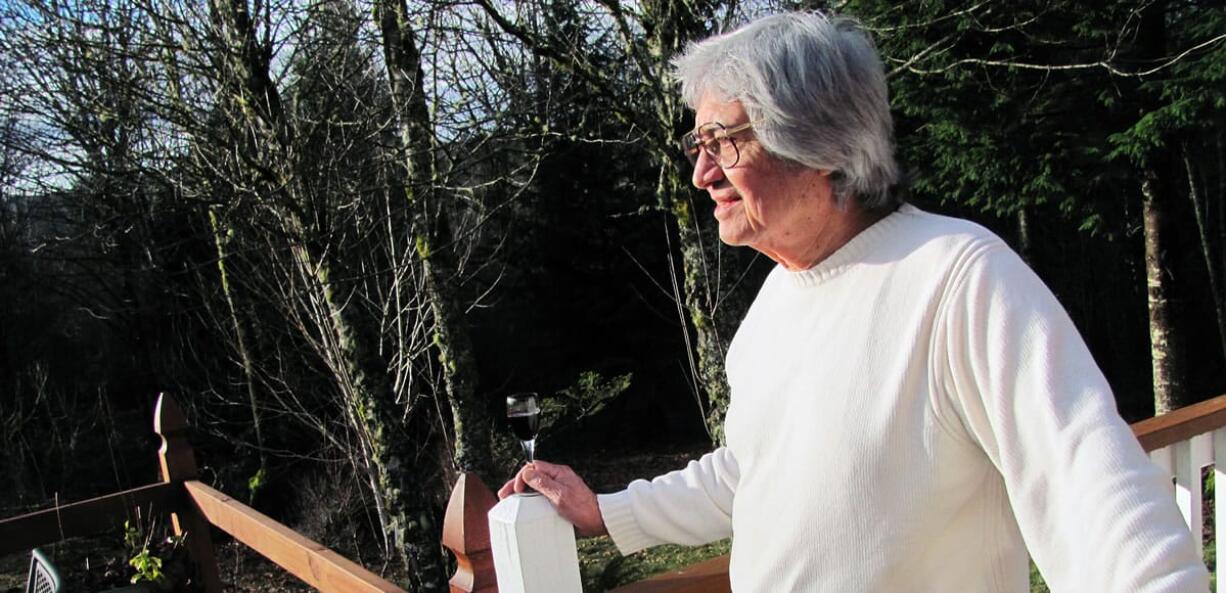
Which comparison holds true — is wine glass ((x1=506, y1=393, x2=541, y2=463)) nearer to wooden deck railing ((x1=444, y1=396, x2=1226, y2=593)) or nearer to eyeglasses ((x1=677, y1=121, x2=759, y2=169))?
wooden deck railing ((x1=444, y1=396, x2=1226, y2=593))

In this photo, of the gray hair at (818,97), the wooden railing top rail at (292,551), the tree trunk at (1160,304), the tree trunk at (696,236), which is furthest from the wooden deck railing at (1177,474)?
the tree trunk at (1160,304)

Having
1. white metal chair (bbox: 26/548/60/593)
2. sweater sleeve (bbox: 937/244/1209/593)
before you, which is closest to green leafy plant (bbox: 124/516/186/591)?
white metal chair (bbox: 26/548/60/593)

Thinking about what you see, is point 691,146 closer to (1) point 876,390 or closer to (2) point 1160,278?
(1) point 876,390

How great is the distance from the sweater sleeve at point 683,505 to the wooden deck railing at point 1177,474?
6cm

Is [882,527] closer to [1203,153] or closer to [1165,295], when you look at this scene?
[1165,295]

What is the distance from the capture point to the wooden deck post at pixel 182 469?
399cm

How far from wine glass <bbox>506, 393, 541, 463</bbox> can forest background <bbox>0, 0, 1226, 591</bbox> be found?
2.76 m

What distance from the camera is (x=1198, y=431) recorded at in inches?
76.4

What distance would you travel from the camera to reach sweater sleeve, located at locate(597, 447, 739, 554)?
1.33 meters

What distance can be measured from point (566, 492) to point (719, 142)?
0.49 metres

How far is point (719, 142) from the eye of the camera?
115 cm

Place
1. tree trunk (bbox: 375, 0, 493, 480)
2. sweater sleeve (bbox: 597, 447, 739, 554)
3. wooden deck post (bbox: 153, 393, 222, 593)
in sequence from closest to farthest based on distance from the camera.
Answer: sweater sleeve (bbox: 597, 447, 739, 554) → wooden deck post (bbox: 153, 393, 222, 593) → tree trunk (bbox: 375, 0, 493, 480)

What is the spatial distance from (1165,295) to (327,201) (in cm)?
664

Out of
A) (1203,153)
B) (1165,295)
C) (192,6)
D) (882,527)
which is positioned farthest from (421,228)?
(1203,153)
